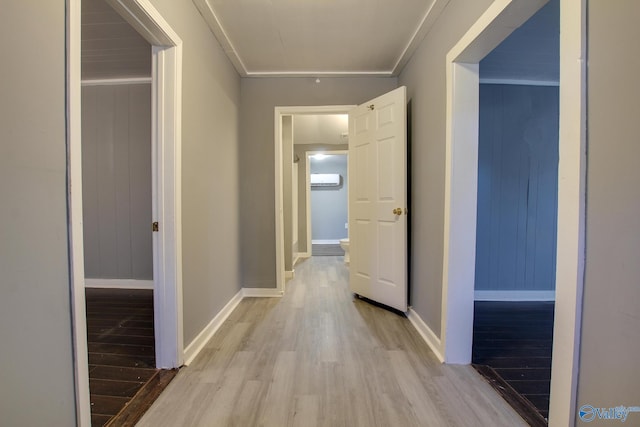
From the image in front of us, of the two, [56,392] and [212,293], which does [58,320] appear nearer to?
[56,392]

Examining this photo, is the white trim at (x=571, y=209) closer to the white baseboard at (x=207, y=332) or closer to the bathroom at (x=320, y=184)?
the white baseboard at (x=207, y=332)

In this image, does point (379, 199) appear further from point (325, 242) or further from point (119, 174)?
point (325, 242)

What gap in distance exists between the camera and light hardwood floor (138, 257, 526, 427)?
1325 millimetres

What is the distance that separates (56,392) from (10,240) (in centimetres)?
53

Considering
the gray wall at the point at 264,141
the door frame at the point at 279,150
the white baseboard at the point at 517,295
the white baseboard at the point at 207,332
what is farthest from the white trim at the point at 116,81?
the white baseboard at the point at 517,295

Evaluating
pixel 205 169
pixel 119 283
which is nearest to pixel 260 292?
pixel 205 169

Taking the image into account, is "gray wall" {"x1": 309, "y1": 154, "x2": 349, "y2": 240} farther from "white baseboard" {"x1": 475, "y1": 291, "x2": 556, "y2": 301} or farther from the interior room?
"white baseboard" {"x1": 475, "y1": 291, "x2": 556, "y2": 301}

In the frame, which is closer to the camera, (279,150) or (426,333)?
(426,333)

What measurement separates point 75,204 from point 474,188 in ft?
6.51

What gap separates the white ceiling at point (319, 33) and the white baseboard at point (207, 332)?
7.52 feet

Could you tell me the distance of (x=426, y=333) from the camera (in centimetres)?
208

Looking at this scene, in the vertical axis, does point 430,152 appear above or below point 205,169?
above

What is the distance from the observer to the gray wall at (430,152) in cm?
184

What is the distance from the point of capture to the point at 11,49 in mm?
778
